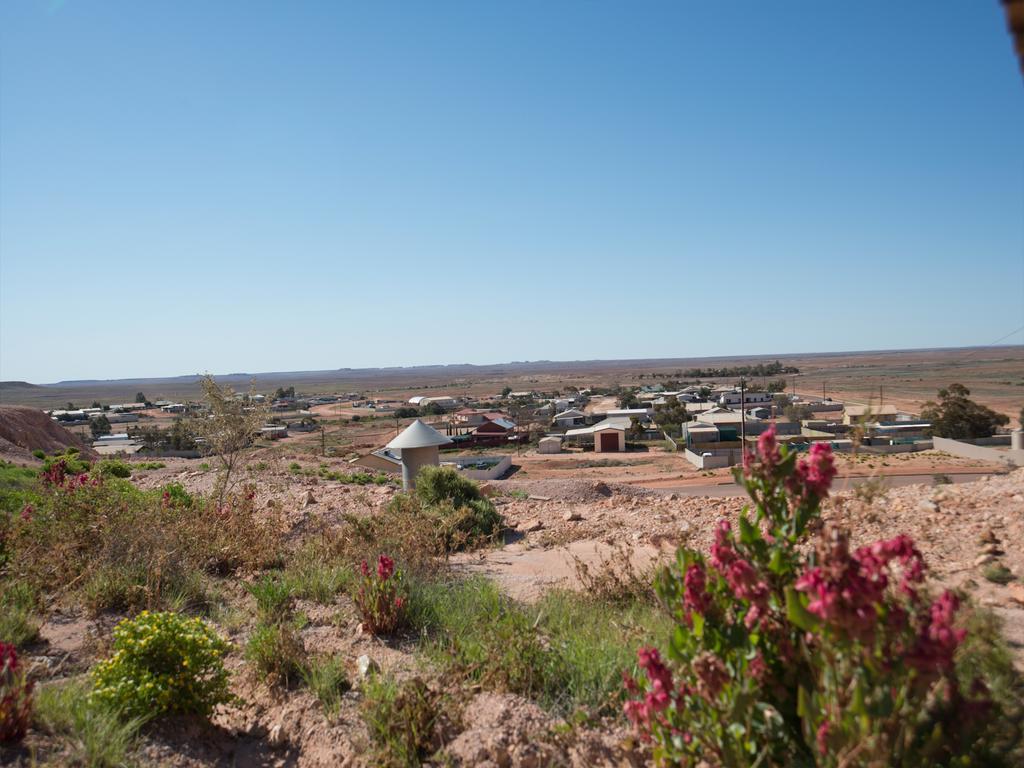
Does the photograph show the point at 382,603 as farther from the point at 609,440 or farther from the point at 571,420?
the point at 571,420

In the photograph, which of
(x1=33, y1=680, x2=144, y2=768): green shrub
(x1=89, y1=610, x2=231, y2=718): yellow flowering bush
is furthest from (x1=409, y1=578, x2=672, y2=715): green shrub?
(x1=33, y1=680, x2=144, y2=768): green shrub

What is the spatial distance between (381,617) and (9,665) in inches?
91.6

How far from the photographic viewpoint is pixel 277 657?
4234mm

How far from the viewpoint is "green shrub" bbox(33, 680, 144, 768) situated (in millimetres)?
3006

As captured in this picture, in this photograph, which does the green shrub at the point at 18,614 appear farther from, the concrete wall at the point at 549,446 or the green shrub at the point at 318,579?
the concrete wall at the point at 549,446

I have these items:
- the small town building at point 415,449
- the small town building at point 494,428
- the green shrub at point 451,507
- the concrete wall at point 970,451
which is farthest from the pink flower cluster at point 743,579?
the small town building at point 494,428

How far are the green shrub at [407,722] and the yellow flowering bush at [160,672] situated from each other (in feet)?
3.26

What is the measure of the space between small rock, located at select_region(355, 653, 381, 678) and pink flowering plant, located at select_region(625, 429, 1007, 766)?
85.2 inches

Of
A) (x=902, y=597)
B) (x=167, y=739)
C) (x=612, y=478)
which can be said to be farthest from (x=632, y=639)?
(x=612, y=478)

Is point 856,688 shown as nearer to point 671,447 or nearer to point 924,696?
point 924,696

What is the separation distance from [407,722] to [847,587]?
236 centimetres

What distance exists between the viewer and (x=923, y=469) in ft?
85.2

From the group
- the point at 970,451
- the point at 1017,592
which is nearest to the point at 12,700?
the point at 1017,592

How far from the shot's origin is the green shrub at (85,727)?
301 cm
